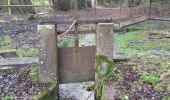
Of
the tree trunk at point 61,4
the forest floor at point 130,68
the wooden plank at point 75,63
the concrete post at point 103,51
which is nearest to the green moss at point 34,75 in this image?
the forest floor at point 130,68

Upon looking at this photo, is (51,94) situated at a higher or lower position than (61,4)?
lower

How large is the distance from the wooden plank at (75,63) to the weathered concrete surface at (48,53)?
28cm

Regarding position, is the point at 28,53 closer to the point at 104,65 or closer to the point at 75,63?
the point at 75,63

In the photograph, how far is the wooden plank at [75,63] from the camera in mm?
7352

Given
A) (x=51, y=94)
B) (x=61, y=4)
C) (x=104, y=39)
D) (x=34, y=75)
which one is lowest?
(x=51, y=94)

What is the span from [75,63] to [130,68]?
1169 millimetres

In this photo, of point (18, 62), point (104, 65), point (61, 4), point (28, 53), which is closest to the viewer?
point (104, 65)

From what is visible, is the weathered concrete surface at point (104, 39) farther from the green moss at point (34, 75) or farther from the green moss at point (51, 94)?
the green moss at point (34, 75)

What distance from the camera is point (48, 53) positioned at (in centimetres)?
700

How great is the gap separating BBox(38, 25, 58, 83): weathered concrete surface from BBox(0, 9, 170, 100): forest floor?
247mm

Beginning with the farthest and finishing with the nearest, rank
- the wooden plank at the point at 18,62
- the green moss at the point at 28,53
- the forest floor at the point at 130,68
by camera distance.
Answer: the green moss at the point at 28,53, the wooden plank at the point at 18,62, the forest floor at the point at 130,68

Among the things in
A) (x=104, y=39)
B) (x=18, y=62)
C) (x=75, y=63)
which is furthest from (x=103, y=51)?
(x=18, y=62)

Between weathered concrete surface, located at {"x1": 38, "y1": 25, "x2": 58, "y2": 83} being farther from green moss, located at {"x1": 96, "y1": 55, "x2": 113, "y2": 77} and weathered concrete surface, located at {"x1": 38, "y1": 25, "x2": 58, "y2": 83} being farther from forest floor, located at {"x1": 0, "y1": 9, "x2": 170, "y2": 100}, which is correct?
green moss, located at {"x1": 96, "y1": 55, "x2": 113, "y2": 77}

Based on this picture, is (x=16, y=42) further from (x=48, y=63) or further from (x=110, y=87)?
(x=110, y=87)
